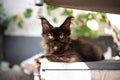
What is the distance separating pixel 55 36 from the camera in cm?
145

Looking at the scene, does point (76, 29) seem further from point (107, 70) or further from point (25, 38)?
point (107, 70)

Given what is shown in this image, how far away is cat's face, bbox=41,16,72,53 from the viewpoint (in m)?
1.45

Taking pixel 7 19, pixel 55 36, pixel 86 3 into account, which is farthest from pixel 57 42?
pixel 7 19

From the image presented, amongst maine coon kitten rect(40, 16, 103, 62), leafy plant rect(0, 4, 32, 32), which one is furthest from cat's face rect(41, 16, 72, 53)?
leafy plant rect(0, 4, 32, 32)

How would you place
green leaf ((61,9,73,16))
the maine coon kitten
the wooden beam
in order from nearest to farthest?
the wooden beam < the maine coon kitten < green leaf ((61,9,73,16))

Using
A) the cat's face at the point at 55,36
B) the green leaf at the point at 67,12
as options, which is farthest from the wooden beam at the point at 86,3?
the green leaf at the point at 67,12

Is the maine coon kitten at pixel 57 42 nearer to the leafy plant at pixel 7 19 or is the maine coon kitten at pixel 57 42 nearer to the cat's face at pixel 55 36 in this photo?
the cat's face at pixel 55 36

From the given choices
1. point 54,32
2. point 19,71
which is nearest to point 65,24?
point 54,32

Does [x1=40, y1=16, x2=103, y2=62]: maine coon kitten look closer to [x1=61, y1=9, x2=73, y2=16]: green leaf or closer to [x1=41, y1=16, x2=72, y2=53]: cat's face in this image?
[x1=41, y1=16, x2=72, y2=53]: cat's face

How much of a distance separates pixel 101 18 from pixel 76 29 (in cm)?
28

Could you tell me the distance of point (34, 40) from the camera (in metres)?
3.99

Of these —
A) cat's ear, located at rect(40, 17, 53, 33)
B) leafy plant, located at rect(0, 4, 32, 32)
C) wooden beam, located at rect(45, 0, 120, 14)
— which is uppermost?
wooden beam, located at rect(45, 0, 120, 14)

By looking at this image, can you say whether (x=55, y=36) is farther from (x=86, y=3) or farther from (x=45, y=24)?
(x=86, y=3)

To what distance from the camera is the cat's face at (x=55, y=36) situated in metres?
1.45
